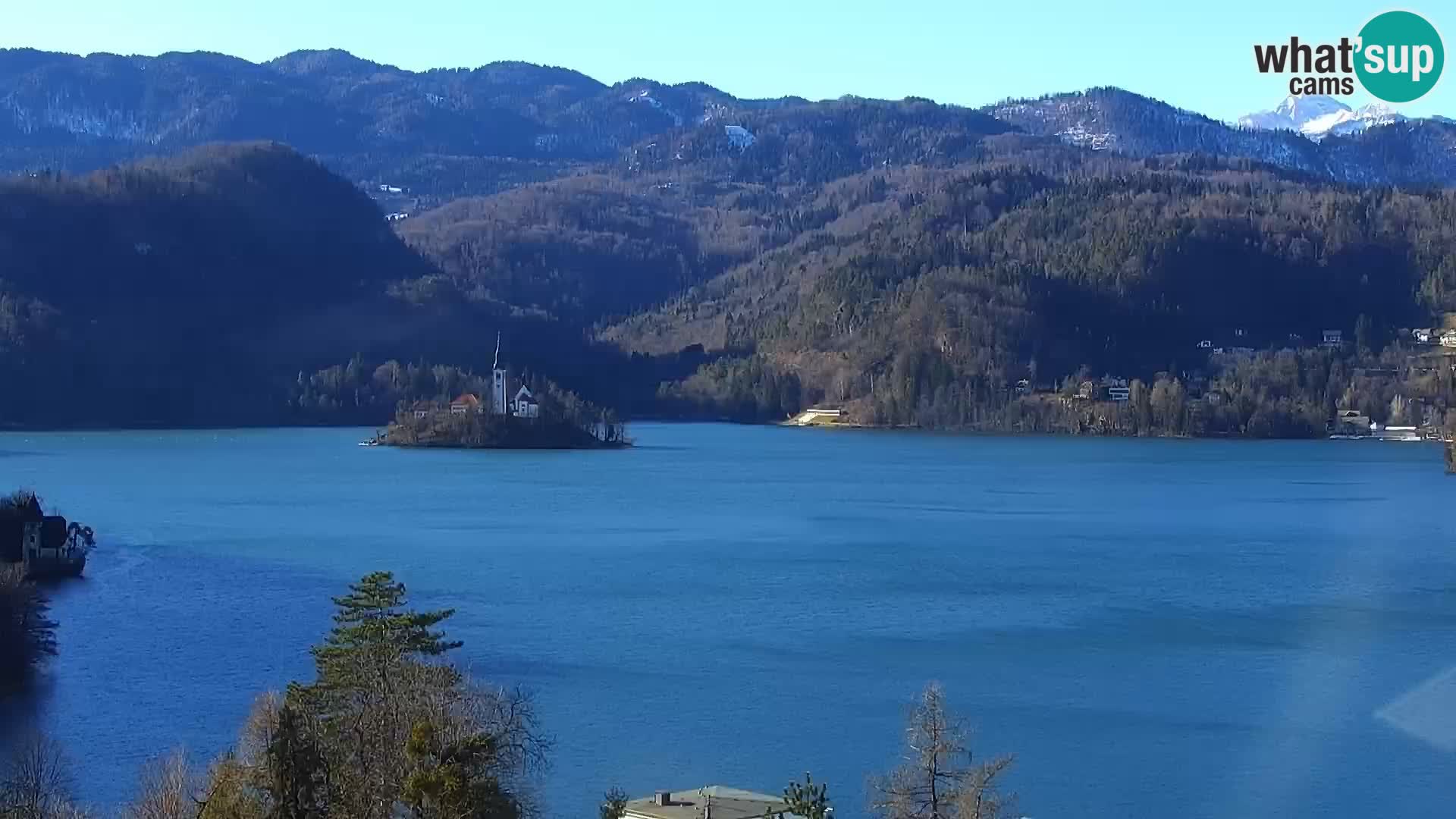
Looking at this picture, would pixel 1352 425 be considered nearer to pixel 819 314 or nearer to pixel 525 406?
pixel 819 314

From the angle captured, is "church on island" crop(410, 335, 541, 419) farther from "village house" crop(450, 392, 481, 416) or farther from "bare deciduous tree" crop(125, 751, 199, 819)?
"bare deciduous tree" crop(125, 751, 199, 819)

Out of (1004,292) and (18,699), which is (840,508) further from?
(1004,292)

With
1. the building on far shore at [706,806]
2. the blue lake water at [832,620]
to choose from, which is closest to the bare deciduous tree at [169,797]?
the building on far shore at [706,806]

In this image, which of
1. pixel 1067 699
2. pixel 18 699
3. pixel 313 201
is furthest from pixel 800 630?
pixel 313 201

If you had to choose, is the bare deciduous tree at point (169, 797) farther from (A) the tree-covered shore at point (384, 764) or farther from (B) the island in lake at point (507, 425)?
(B) the island in lake at point (507, 425)

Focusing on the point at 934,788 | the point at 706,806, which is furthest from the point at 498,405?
the point at 934,788

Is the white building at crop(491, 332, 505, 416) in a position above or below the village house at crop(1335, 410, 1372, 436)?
above

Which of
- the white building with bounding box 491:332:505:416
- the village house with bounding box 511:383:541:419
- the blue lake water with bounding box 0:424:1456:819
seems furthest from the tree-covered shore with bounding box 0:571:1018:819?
the white building with bounding box 491:332:505:416
